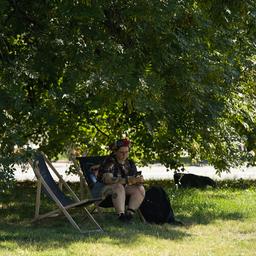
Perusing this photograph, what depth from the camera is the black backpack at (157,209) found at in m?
8.20

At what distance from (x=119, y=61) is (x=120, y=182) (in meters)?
1.55

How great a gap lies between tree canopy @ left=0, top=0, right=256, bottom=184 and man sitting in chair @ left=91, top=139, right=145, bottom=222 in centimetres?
68

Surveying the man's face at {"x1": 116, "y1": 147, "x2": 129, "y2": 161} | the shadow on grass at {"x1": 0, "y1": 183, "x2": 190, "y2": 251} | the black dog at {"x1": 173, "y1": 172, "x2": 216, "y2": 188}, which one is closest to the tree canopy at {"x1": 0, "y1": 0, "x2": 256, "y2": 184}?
the man's face at {"x1": 116, "y1": 147, "x2": 129, "y2": 161}

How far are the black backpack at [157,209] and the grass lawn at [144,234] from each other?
0.16 meters

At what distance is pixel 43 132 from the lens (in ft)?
36.9

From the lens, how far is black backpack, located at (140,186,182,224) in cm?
820

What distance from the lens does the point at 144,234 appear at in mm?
7266

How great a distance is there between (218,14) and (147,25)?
3.51ft

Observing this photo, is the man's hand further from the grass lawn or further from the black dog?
the black dog

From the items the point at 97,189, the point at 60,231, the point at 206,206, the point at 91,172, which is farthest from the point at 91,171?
the point at 206,206

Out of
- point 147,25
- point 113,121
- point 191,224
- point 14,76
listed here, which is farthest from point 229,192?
point 14,76

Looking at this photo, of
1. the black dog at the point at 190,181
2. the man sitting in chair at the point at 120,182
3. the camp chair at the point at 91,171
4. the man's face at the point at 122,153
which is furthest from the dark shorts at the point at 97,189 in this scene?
the black dog at the point at 190,181

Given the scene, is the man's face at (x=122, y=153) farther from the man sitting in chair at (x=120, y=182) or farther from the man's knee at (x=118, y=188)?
the man's knee at (x=118, y=188)

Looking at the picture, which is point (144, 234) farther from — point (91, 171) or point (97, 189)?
point (91, 171)
